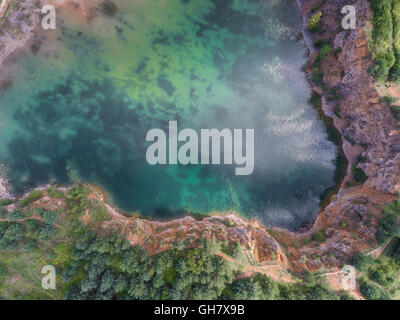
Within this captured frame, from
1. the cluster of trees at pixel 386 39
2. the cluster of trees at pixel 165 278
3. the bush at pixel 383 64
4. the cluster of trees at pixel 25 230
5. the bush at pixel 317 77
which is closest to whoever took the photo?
the cluster of trees at pixel 165 278

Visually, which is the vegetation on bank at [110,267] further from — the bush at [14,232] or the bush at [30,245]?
the bush at [30,245]

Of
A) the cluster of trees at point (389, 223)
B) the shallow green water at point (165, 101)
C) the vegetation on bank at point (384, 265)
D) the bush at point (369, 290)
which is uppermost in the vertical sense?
the shallow green water at point (165, 101)

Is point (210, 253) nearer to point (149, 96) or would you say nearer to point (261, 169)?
point (261, 169)

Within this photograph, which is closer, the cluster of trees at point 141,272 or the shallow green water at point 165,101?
the cluster of trees at point 141,272

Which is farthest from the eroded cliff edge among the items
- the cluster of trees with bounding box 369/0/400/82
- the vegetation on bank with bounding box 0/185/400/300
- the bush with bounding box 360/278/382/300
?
the bush with bounding box 360/278/382/300

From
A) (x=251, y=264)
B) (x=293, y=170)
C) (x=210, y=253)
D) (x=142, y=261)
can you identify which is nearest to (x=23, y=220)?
(x=142, y=261)

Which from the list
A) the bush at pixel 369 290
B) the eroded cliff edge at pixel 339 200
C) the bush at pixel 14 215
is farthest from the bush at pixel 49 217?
the bush at pixel 369 290

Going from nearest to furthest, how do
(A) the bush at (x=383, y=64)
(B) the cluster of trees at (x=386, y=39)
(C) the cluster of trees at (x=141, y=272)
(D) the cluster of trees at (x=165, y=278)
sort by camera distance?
(D) the cluster of trees at (x=165, y=278) → (C) the cluster of trees at (x=141, y=272) → (B) the cluster of trees at (x=386, y=39) → (A) the bush at (x=383, y=64)
